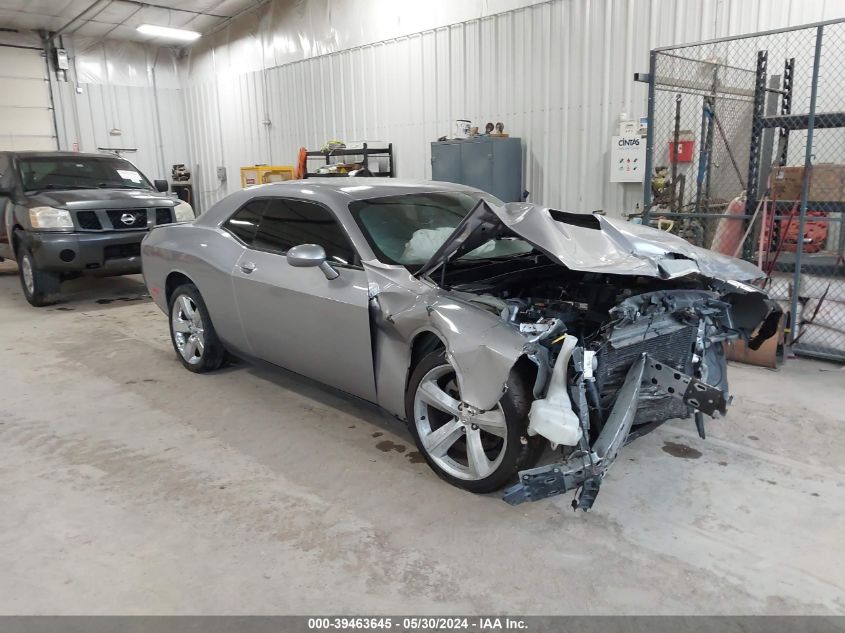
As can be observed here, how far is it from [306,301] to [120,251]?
482cm

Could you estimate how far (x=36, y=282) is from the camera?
728 cm

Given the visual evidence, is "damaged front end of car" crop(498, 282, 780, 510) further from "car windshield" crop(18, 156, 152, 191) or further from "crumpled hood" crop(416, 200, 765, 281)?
"car windshield" crop(18, 156, 152, 191)

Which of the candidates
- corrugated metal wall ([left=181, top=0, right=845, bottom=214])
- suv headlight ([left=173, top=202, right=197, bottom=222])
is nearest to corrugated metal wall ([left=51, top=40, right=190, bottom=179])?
corrugated metal wall ([left=181, top=0, right=845, bottom=214])

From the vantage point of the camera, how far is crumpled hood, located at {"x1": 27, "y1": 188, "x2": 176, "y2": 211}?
716 cm

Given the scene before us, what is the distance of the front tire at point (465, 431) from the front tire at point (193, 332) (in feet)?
7.00

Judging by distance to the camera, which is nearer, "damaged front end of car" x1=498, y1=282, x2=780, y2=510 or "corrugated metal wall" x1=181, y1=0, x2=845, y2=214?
"damaged front end of car" x1=498, y1=282, x2=780, y2=510

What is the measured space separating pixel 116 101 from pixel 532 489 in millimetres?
15148

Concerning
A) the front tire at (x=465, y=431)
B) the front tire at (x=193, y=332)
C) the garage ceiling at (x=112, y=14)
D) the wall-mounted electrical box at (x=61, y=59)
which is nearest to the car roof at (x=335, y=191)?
the front tire at (x=193, y=332)

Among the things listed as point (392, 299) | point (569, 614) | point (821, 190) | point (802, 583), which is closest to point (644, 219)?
point (821, 190)

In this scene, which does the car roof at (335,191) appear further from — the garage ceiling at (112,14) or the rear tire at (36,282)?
the garage ceiling at (112,14)

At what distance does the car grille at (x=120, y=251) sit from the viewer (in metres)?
7.27

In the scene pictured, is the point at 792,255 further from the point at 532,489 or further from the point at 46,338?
the point at 46,338

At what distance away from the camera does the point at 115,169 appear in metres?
8.51

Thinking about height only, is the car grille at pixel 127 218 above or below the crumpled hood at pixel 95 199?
below
